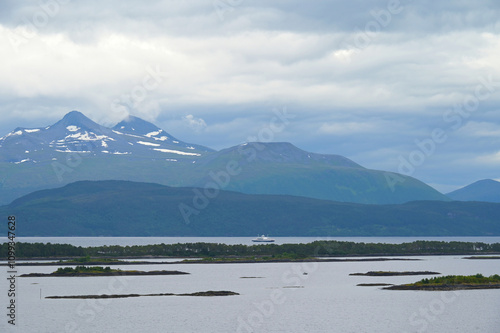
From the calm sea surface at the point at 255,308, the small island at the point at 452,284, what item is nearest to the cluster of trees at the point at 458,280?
the small island at the point at 452,284

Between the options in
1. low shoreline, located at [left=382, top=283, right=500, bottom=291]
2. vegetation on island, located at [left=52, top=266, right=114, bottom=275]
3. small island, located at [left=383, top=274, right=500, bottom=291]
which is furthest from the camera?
vegetation on island, located at [left=52, top=266, right=114, bottom=275]

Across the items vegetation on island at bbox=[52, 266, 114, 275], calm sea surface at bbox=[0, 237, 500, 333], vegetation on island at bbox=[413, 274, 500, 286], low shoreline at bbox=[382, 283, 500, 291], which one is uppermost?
vegetation on island at bbox=[52, 266, 114, 275]

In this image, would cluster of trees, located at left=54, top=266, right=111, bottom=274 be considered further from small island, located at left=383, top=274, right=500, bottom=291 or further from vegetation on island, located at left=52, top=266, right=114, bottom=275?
small island, located at left=383, top=274, right=500, bottom=291

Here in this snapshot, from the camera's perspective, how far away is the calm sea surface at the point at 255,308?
88188 millimetres

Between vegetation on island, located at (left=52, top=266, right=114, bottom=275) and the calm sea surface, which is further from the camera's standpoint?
vegetation on island, located at (left=52, top=266, right=114, bottom=275)

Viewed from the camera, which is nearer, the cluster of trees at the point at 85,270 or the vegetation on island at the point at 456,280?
the vegetation on island at the point at 456,280

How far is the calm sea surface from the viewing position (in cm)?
8819

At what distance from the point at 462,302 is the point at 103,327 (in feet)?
168

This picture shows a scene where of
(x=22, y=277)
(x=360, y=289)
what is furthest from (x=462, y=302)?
(x=22, y=277)

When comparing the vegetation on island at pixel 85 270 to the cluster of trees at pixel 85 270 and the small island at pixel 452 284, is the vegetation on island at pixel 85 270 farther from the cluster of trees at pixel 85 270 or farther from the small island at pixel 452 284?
the small island at pixel 452 284

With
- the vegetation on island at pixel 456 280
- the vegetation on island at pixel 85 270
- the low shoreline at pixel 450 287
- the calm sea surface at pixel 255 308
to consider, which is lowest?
the calm sea surface at pixel 255 308

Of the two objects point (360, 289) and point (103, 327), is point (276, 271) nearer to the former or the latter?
point (360, 289)

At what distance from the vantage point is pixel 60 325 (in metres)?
88.0

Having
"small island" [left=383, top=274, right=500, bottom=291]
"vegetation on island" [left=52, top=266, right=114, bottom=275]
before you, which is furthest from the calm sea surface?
"vegetation on island" [left=52, top=266, right=114, bottom=275]
